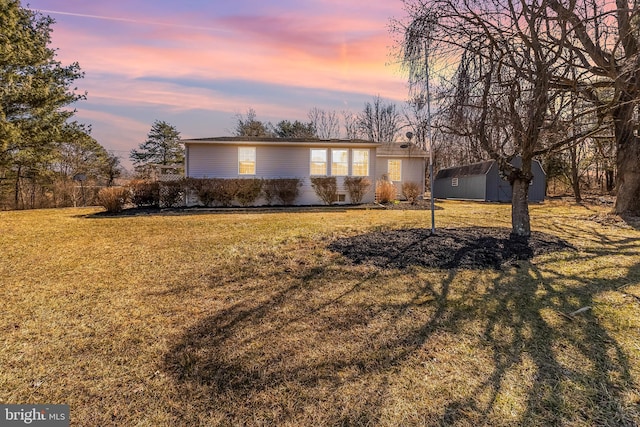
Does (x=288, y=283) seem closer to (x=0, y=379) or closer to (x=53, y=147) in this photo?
(x=0, y=379)

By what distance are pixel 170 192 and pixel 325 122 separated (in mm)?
27293

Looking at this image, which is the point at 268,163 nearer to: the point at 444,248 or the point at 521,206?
the point at 444,248

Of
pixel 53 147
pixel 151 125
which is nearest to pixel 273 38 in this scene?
pixel 53 147

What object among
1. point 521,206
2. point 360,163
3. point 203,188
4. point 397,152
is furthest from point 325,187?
point 521,206

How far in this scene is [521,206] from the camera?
5.94 metres

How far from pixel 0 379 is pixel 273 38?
9001mm

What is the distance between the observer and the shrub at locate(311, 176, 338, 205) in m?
14.0

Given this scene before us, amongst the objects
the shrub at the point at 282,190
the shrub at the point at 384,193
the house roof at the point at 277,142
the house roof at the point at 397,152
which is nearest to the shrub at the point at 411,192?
the shrub at the point at 384,193

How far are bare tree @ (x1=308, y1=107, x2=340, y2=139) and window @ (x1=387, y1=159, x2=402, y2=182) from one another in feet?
64.5

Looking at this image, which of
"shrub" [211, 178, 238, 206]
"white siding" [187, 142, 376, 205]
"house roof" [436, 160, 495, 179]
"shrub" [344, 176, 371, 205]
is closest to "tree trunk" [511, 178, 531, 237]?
"shrub" [344, 176, 371, 205]

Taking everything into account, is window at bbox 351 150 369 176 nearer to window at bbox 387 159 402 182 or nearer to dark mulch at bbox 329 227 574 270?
window at bbox 387 159 402 182

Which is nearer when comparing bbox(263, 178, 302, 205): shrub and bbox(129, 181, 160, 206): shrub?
bbox(129, 181, 160, 206): shrub

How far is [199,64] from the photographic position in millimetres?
10297

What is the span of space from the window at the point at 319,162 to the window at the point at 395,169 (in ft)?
16.9
